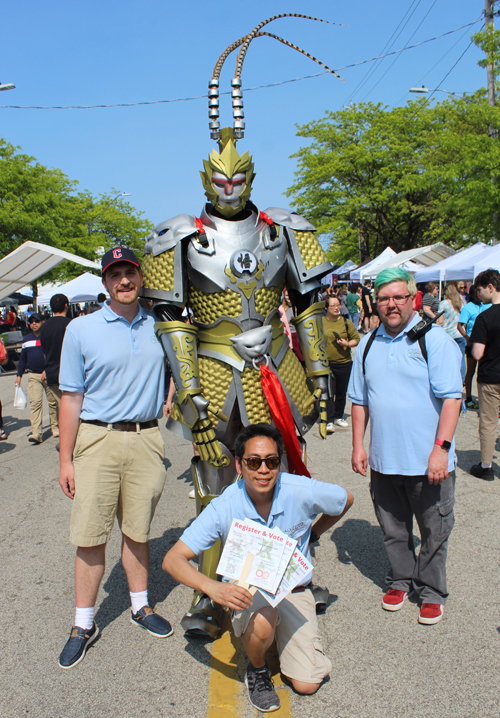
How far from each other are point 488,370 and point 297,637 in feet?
11.5

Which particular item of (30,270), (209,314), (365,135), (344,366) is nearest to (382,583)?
(209,314)

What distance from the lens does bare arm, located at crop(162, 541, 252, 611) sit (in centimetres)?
219

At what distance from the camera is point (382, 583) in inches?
131

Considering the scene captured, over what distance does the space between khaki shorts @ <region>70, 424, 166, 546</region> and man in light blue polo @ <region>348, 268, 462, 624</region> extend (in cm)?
115

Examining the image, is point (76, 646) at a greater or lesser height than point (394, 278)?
lesser

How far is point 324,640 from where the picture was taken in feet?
9.16

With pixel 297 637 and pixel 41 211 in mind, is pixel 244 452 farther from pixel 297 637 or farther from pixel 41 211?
pixel 41 211

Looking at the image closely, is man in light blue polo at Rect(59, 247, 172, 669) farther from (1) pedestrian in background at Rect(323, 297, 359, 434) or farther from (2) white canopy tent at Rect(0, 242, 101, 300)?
(2) white canopy tent at Rect(0, 242, 101, 300)

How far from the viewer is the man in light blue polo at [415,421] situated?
283cm

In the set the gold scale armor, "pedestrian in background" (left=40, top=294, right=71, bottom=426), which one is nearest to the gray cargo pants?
the gold scale armor

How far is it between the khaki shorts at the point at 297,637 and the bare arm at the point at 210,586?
7.3 inches

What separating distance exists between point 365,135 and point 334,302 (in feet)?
80.5

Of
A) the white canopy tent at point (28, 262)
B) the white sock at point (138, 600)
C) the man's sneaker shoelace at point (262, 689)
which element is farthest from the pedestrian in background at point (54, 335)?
the white canopy tent at point (28, 262)

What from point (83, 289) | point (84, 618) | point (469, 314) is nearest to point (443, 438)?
point (84, 618)
